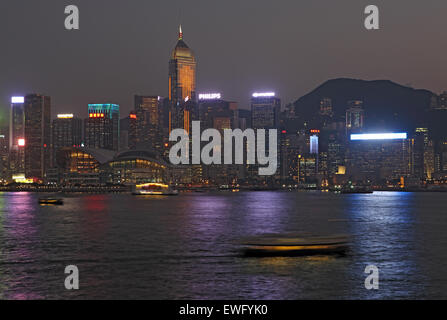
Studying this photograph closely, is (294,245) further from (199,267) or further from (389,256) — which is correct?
(389,256)

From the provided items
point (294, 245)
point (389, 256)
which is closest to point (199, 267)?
point (294, 245)

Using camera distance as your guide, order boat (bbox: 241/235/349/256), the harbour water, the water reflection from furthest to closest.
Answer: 1. boat (bbox: 241/235/349/256)
2. the water reflection
3. the harbour water

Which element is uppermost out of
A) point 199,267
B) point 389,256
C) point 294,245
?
point 294,245

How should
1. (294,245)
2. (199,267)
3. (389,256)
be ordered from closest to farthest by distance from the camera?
(199,267)
(294,245)
(389,256)

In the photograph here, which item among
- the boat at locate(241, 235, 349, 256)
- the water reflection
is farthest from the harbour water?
the boat at locate(241, 235, 349, 256)

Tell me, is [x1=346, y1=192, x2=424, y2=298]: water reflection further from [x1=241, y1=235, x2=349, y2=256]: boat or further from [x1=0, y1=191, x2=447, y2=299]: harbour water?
[x1=241, y1=235, x2=349, y2=256]: boat

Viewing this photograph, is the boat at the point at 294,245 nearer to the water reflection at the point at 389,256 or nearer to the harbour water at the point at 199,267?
the harbour water at the point at 199,267
